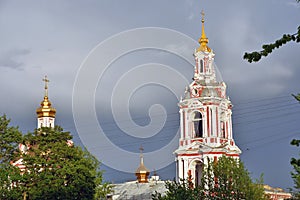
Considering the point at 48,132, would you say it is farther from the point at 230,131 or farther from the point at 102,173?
the point at 230,131

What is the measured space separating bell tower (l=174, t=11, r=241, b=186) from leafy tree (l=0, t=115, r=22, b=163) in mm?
15415

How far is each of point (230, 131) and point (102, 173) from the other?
37.7ft

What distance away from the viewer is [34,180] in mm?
37500

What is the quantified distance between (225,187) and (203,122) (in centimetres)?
1181

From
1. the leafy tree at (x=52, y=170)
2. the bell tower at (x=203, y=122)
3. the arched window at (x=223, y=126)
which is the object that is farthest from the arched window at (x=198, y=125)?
the leafy tree at (x=52, y=170)

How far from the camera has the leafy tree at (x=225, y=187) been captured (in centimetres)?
3716

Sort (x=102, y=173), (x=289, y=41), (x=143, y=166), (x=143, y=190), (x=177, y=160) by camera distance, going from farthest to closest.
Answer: (x=143, y=166), (x=143, y=190), (x=177, y=160), (x=102, y=173), (x=289, y=41)

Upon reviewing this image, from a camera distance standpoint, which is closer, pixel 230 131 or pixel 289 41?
pixel 289 41

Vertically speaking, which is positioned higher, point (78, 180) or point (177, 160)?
point (177, 160)

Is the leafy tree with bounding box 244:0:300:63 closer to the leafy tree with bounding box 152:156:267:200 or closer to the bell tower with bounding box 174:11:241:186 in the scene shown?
the leafy tree with bounding box 152:156:267:200

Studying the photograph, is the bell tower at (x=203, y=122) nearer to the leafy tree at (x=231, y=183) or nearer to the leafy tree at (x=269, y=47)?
the leafy tree at (x=231, y=183)

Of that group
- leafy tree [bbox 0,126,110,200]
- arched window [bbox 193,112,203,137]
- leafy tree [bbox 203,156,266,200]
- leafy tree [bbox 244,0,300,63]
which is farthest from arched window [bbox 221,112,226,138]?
leafy tree [bbox 244,0,300,63]

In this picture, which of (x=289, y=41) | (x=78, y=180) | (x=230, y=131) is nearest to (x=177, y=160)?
(x=230, y=131)

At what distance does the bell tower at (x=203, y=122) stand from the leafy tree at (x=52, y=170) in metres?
11.9
